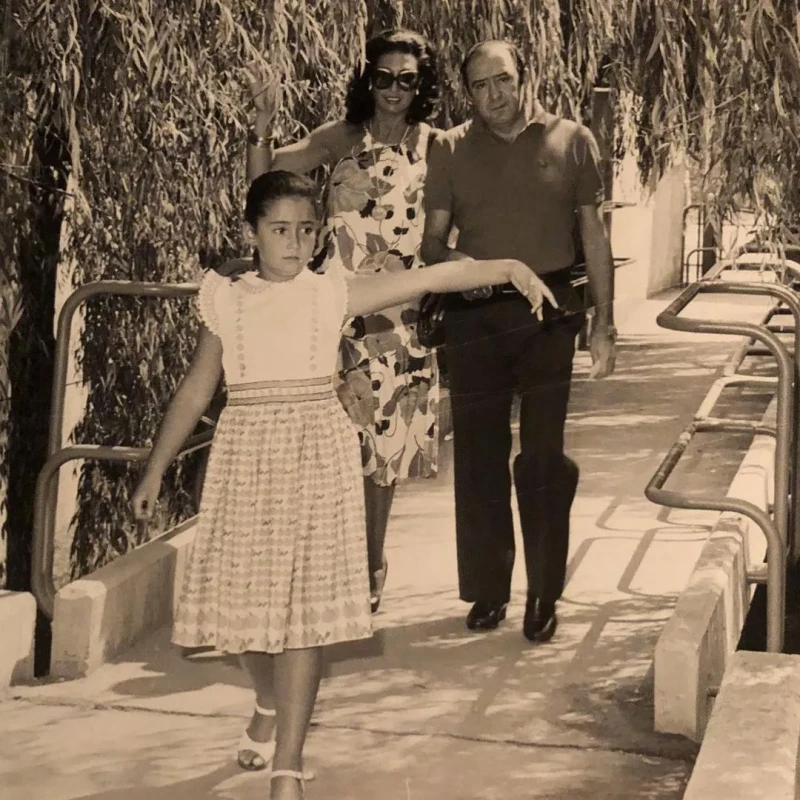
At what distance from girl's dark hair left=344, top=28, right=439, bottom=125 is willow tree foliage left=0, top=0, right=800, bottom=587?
8cm

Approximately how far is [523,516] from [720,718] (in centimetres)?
136

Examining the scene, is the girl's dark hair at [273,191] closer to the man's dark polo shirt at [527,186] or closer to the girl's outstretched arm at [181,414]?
the girl's outstretched arm at [181,414]

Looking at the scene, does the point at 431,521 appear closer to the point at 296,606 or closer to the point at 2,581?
the point at 2,581

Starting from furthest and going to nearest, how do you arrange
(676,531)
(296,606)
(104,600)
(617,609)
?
(676,531) → (617,609) → (104,600) → (296,606)

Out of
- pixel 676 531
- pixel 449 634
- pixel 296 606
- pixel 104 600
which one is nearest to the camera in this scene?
pixel 296 606

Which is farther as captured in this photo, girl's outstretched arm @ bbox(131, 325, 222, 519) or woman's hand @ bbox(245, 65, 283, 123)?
woman's hand @ bbox(245, 65, 283, 123)

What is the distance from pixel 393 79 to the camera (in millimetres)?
4805

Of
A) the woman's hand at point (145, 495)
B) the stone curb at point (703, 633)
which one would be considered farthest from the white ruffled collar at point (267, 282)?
the stone curb at point (703, 633)

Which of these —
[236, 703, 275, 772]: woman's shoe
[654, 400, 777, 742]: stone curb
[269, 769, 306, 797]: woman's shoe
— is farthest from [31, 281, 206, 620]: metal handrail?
[654, 400, 777, 742]: stone curb

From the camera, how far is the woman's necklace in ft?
16.3

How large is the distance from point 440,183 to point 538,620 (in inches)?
51.9

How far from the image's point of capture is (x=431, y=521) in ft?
23.1

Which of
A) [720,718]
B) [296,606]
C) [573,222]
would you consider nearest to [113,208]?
[573,222]

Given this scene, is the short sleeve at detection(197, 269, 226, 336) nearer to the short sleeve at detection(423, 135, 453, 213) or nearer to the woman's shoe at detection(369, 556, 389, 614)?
the short sleeve at detection(423, 135, 453, 213)
